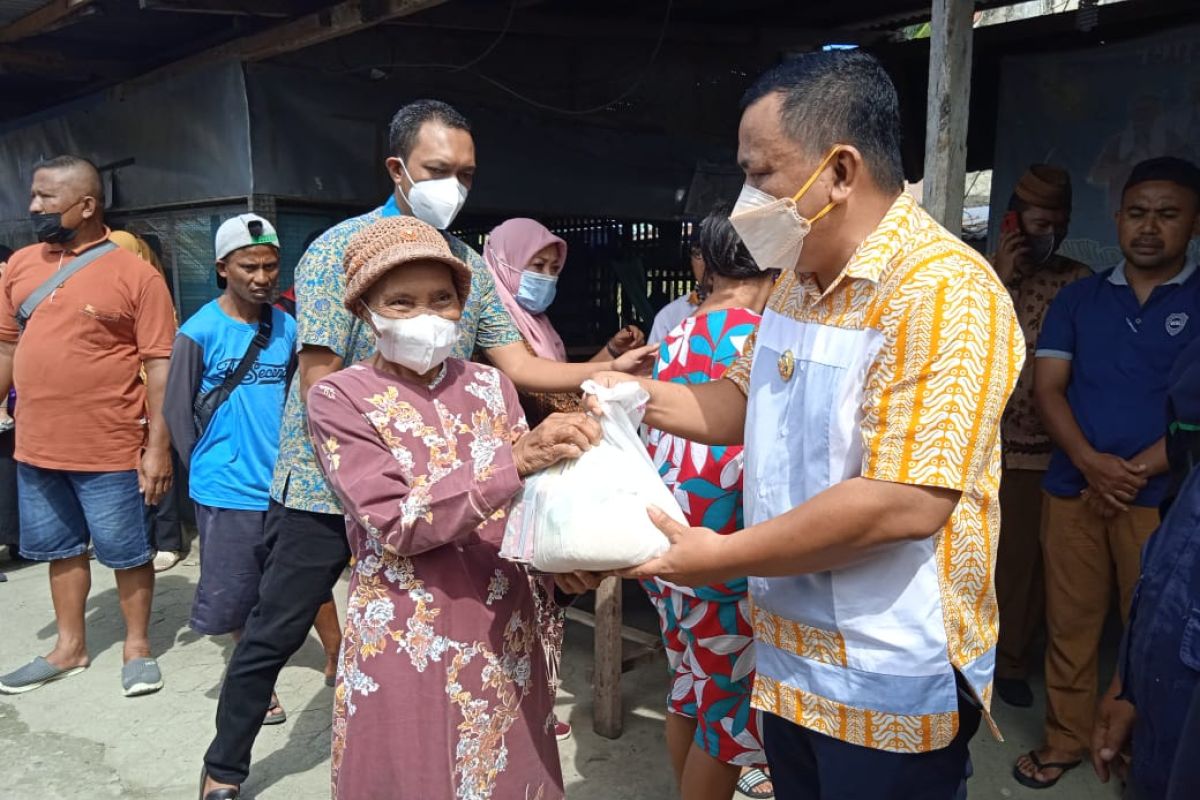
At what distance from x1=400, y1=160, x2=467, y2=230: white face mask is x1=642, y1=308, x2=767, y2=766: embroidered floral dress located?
899 mm

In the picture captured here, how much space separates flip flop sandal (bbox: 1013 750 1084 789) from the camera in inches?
122

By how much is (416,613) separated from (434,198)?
1.38m

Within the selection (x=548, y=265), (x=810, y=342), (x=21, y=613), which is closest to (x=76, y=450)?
(x=21, y=613)

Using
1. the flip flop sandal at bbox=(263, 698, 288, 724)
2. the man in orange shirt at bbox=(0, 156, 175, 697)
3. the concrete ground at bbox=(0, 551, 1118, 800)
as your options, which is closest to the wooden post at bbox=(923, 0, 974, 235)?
the concrete ground at bbox=(0, 551, 1118, 800)

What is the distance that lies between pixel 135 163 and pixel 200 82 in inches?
45.1

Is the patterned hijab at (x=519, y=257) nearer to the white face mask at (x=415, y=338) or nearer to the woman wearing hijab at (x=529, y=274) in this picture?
the woman wearing hijab at (x=529, y=274)

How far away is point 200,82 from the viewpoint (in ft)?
17.5

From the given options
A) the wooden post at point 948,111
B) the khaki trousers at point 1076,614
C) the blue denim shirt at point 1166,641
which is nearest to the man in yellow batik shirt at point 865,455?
the blue denim shirt at point 1166,641

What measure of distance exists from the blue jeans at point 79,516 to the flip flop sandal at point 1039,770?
144 inches

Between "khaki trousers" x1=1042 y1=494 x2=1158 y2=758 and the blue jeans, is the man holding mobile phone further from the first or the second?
the blue jeans

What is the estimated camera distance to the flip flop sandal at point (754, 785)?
9.89 feet

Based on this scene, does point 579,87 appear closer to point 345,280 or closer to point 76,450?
point 76,450

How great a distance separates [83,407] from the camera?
3.81m

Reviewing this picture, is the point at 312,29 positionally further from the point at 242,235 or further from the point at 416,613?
the point at 416,613
